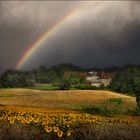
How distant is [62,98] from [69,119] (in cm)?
304

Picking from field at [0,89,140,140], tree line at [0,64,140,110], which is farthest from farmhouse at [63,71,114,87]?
field at [0,89,140,140]

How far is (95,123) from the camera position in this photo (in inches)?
402

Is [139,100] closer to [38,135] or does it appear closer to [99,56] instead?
[99,56]

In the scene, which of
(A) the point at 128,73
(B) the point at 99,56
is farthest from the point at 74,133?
(B) the point at 99,56

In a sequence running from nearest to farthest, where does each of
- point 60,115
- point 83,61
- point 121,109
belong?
point 60,115
point 121,109
point 83,61

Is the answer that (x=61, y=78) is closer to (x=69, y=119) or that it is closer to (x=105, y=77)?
(x=105, y=77)

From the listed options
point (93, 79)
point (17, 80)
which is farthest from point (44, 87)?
point (93, 79)

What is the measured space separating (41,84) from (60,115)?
3.80 metres

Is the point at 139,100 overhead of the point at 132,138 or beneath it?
overhead

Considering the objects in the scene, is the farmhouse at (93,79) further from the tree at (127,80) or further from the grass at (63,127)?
the grass at (63,127)

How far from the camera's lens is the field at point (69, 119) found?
973 centimetres

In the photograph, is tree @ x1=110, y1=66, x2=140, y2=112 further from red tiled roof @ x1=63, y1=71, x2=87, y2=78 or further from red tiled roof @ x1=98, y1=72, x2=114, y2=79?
red tiled roof @ x1=63, y1=71, x2=87, y2=78

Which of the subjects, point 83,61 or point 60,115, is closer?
point 60,115

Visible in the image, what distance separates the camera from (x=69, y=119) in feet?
33.6
